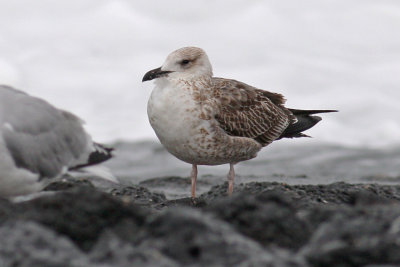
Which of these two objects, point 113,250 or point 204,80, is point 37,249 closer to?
point 113,250

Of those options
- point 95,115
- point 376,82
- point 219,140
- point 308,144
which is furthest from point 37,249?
point 376,82

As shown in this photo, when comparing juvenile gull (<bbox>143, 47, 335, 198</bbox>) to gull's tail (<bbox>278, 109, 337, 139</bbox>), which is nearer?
juvenile gull (<bbox>143, 47, 335, 198</bbox>)

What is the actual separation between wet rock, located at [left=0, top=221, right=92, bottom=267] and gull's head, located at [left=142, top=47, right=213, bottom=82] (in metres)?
3.60

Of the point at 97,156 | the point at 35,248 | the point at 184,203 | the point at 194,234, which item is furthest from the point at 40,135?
the point at 194,234

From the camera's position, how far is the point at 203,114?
7.30 m

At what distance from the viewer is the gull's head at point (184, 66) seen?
295 inches

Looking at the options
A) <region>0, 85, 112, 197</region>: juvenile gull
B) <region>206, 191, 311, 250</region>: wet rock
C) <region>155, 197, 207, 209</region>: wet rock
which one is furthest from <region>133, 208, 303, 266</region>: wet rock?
<region>155, 197, 207, 209</region>: wet rock

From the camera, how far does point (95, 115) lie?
65.6 ft

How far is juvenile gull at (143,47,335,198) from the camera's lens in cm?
720

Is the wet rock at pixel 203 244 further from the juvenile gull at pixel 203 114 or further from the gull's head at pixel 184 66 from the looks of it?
the gull's head at pixel 184 66

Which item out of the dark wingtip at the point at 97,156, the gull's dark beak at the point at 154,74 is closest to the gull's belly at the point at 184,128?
the gull's dark beak at the point at 154,74

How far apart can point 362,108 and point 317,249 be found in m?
17.0

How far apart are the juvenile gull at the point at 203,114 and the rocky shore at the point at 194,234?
2.56m

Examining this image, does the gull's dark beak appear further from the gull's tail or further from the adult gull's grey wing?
the gull's tail
